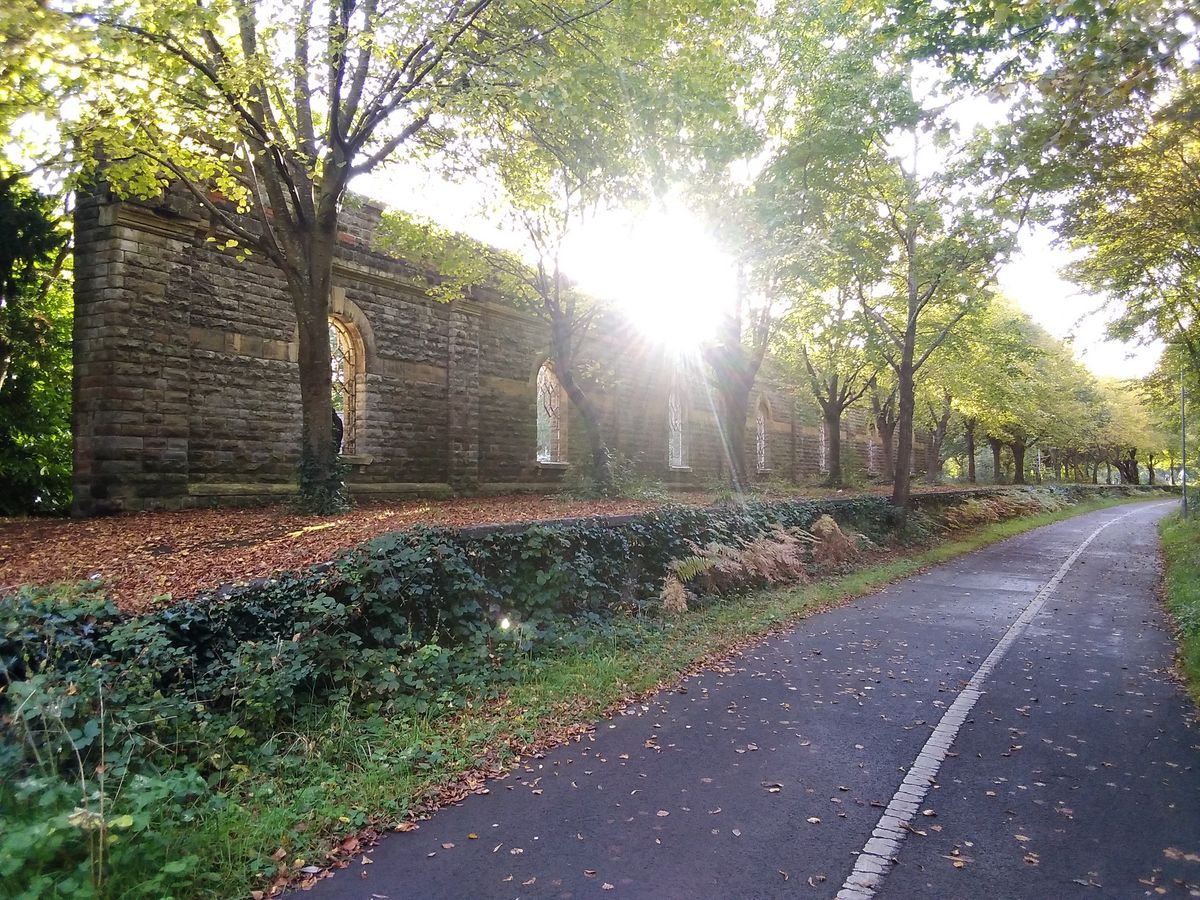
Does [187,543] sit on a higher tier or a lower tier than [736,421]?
lower

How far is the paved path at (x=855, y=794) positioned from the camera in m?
3.22

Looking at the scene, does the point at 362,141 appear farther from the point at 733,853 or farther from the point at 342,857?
the point at 733,853

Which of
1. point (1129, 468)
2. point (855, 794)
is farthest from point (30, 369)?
point (1129, 468)

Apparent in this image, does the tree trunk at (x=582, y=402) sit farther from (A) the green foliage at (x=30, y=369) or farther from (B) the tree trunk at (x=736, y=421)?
(A) the green foliage at (x=30, y=369)

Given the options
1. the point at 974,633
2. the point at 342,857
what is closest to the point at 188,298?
the point at 342,857

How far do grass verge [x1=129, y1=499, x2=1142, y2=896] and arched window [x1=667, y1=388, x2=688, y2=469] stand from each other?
15.9m

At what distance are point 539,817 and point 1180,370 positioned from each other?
23.8 meters

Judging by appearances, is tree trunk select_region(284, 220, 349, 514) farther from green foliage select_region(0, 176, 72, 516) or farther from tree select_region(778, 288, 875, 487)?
tree select_region(778, 288, 875, 487)

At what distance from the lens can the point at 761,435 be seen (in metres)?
29.0

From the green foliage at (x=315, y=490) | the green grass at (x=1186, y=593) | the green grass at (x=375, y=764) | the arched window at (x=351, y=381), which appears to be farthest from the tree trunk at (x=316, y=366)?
the green grass at (x=1186, y=593)

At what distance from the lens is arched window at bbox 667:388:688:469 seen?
77.0 ft

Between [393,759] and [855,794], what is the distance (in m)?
2.81

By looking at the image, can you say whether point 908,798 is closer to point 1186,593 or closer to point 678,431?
point 1186,593

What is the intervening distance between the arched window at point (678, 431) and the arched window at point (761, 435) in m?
5.72
